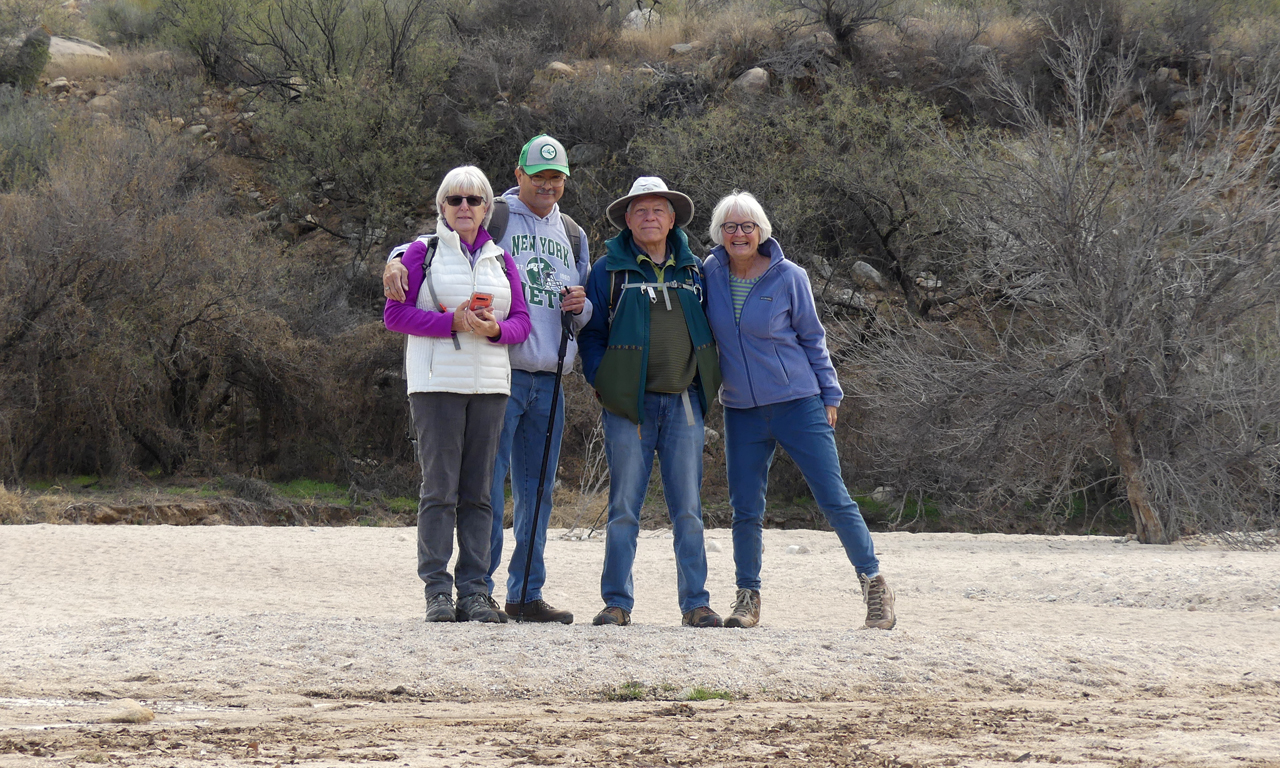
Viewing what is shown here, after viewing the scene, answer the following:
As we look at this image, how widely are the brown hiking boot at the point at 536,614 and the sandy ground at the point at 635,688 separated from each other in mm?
229

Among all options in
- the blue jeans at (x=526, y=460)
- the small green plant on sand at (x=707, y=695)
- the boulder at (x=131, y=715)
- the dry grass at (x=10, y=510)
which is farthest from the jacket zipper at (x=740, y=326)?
the dry grass at (x=10, y=510)

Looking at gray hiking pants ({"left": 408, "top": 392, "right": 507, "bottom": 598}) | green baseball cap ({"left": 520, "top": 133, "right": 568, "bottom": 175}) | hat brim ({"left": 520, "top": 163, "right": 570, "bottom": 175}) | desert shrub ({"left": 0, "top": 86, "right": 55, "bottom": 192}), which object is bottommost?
gray hiking pants ({"left": 408, "top": 392, "right": 507, "bottom": 598})

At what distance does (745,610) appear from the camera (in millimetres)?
5207

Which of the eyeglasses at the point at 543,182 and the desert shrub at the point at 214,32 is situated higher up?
the desert shrub at the point at 214,32

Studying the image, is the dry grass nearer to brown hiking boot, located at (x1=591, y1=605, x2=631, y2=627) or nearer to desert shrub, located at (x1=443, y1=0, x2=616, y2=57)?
brown hiking boot, located at (x1=591, y1=605, x2=631, y2=627)

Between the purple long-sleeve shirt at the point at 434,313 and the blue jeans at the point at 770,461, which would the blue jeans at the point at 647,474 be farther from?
the purple long-sleeve shirt at the point at 434,313

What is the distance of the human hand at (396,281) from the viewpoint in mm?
4777

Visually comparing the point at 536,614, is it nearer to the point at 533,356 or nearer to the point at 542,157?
the point at 533,356

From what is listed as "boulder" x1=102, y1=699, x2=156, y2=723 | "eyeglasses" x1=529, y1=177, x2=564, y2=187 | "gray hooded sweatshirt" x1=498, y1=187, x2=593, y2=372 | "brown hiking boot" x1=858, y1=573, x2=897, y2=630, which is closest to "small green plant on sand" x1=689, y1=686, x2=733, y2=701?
"brown hiking boot" x1=858, y1=573, x2=897, y2=630

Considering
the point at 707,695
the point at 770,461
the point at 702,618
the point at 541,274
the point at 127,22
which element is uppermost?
the point at 127,22

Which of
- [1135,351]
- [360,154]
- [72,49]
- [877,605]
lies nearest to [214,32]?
[72,49]

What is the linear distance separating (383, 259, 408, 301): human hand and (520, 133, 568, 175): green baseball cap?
30.7 inches

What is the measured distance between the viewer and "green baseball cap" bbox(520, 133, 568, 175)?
5082 mm

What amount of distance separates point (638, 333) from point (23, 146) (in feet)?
67.0
